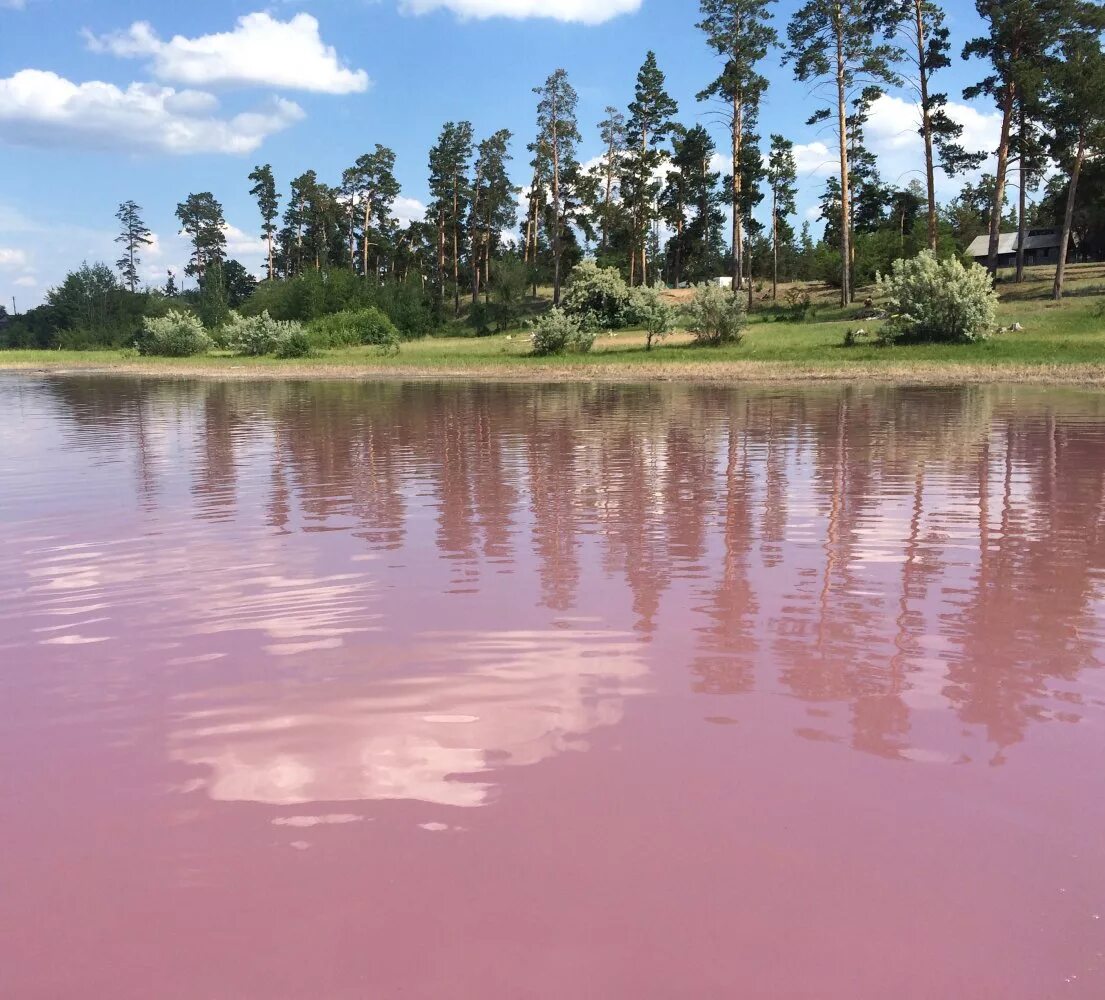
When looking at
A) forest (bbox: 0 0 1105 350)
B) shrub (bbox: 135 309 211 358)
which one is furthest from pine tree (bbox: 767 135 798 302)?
shrub (bbox: 135 309 211 358)

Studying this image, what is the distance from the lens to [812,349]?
36969 millimetres

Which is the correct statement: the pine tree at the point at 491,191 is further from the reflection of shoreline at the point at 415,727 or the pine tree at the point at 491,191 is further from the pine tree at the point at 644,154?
the reflection of shoreline at the point at 415,727

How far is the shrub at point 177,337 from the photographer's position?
58.3 metres

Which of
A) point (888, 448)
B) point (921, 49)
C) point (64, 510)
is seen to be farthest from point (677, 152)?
point (64, 510)

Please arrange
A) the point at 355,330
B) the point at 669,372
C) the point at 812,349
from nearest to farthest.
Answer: the point at 669,372 → the point at 812,349 → the point at 355,330

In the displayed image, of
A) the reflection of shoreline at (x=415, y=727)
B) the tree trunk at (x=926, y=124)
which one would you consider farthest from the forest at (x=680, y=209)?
the reflection of shoreline at (x=415, y=727)

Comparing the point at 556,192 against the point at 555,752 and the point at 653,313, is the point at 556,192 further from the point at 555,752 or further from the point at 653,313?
the point at 555,752

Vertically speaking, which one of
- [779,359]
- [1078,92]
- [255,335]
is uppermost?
[1078,92]

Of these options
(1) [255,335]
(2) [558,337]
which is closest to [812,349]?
(2) [558,337]

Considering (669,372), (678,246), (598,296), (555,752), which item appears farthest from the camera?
(678,246)

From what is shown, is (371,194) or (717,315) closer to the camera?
(717,315)

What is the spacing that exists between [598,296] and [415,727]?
153 ft

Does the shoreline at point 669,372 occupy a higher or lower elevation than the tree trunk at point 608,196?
lower

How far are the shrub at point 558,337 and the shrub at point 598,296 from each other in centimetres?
410
